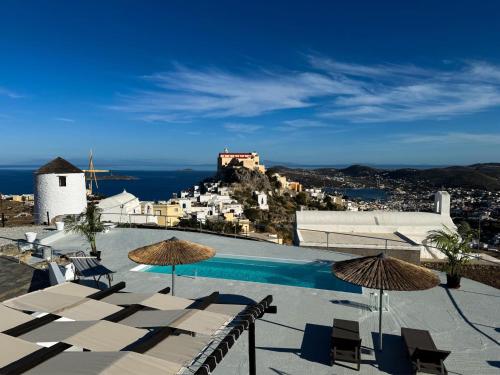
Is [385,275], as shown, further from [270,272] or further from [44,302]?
[270,272]

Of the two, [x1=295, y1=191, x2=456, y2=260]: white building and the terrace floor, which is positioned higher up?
[x1=295, y1=191, x2=456, y2=260]: white building

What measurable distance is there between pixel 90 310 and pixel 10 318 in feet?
2.61

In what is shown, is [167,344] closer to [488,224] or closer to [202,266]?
[202,266]

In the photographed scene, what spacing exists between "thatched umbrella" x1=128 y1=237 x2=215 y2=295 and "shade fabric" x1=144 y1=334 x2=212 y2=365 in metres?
3.17

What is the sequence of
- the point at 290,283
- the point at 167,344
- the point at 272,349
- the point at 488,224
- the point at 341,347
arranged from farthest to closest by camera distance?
the point at 488,224
the point at 290,283
the point at 272,349
the point at 341,347
the point at 167,344

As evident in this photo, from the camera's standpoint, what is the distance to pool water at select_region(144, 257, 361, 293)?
31.4 feet

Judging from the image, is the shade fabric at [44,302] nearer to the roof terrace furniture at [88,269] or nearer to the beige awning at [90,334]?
the beige awning at [90,334]

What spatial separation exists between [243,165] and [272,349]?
8480cm

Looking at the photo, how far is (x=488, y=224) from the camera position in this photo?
28.2 meters

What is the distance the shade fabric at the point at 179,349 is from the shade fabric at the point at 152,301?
3.67 feet

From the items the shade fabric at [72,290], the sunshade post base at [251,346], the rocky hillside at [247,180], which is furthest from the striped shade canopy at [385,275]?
the rocky hillside at [247,180]

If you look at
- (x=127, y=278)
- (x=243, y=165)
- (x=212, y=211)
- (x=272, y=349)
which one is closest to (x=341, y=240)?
(x=127, y=278)

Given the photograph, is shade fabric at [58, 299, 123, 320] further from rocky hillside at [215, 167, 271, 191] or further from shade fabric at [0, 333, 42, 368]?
rocky hillside at [215, 167, 271, 191]

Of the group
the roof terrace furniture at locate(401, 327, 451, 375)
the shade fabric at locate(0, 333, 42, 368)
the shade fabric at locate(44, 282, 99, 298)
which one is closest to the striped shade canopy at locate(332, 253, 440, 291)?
the roof terrace furniture at locate(401, 327, 451, 375)
